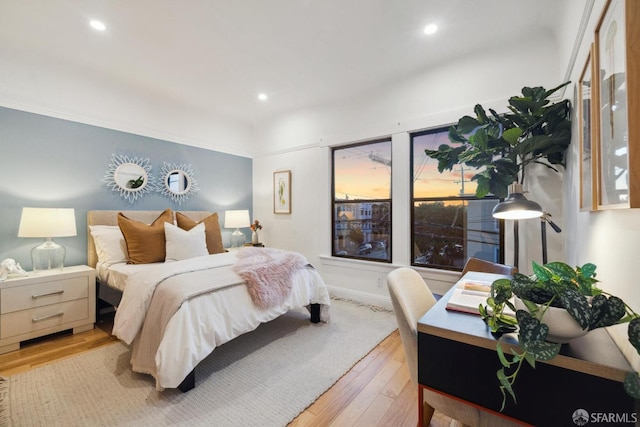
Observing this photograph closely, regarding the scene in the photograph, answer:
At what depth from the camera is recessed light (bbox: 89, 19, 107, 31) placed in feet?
7.45

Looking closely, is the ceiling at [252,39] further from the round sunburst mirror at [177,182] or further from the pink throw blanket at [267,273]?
the pink throw blanket at [267,273]

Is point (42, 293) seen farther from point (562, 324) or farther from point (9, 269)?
point (562, 324)

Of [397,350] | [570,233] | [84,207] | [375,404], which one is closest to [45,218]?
[84,207]

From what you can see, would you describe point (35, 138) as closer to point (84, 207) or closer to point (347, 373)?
point (84, 207)

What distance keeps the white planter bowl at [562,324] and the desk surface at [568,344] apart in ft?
0.23

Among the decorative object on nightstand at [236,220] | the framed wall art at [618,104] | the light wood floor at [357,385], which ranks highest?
the framed wall art at [618,104]

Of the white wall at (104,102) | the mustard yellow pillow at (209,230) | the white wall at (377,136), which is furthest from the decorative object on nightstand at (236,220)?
the white wall at (104,102)

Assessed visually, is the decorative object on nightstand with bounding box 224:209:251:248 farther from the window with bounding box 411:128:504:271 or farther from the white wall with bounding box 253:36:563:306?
the window with bounding box 411:128:504:271

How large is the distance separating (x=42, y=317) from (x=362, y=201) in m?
3.59

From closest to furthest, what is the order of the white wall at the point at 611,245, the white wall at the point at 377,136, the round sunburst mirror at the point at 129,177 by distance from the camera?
the white wall at the point at 611,245, the white wall at the point at 377,136, the round sunburst mirror at the point at 129,177

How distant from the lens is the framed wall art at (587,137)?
121cm

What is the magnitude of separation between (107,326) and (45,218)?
1.25 meters

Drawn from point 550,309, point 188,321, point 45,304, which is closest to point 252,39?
point 188,321

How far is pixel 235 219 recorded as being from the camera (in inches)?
168
